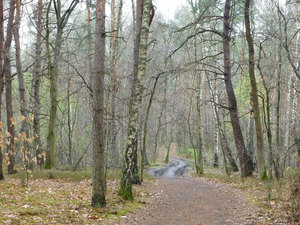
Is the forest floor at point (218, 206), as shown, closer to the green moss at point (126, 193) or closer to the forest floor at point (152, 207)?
the forest floor at point (152, 207)

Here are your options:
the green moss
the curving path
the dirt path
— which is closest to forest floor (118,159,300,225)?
the dirt path

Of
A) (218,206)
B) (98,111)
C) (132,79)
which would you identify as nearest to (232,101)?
Answer: (132,79)

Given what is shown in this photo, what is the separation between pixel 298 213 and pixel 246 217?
1.81 m

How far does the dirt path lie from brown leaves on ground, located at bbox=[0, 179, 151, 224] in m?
0.53

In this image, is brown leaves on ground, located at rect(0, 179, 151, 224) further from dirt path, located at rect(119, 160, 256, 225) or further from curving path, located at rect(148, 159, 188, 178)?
curving path, located at rect(148, 159, 188, 178)

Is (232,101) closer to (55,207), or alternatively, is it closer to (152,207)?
(152,207)

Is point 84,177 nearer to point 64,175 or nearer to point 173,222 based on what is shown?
point 64,175

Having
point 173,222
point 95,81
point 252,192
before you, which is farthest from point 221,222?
point 95,81

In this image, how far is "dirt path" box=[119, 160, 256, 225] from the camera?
704 cm

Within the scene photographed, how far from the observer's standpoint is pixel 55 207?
6754mm

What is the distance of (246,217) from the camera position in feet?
23.1

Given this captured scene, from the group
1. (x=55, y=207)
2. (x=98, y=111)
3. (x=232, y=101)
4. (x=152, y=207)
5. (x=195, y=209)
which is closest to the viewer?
(x=55, y=207)

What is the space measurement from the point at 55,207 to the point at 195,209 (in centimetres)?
401

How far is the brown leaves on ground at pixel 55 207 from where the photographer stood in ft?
18.6
